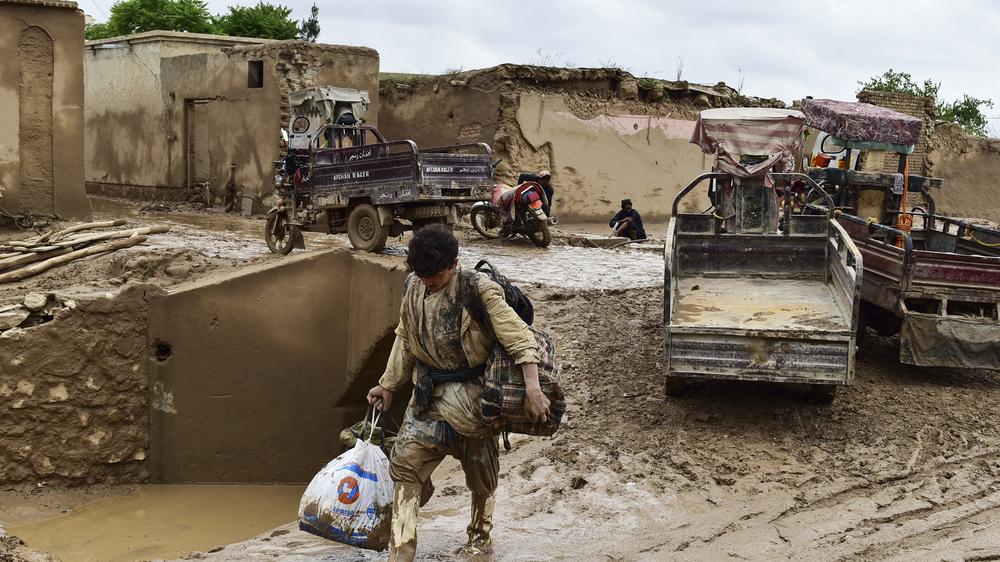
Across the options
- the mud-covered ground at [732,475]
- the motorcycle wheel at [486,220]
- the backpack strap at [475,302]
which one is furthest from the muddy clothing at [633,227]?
the backpack strap at [475,302]

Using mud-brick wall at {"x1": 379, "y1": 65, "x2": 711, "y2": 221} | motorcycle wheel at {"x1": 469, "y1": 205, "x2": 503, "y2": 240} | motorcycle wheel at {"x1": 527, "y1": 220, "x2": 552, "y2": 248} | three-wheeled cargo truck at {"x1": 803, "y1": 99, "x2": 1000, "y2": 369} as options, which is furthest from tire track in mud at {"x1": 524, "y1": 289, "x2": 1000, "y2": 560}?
mud-brick wall at {"x1": 379, "y1": 65, "x2": 711, "y2": 221}

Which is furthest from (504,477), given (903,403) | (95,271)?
(95,271)

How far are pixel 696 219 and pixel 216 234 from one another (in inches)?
324

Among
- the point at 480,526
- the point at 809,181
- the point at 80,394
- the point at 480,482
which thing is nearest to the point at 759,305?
the point at 809,181

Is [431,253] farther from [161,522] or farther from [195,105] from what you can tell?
[195,105]

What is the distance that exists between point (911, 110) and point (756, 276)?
52.0 ft

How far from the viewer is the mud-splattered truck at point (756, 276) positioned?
21.6 ft

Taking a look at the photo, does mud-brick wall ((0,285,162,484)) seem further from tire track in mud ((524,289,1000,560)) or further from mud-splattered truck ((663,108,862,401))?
mud-splattered truck ((663,108,862,401))

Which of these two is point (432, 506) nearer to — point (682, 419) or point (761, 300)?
point (682, 419)

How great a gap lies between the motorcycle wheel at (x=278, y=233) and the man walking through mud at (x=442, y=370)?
7595mm

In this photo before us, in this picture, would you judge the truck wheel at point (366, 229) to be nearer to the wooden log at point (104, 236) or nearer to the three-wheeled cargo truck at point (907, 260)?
the wooden log at point (104, 236)

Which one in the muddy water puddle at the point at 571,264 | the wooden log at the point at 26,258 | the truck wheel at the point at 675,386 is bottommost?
the truck wheel at the point at 675,386

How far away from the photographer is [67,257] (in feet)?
36.7

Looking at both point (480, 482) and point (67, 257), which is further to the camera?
point (67, 257)
